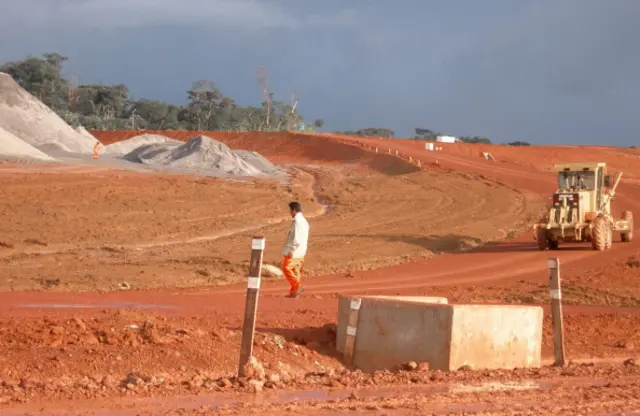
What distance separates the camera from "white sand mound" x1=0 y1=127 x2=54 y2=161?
1629 inches

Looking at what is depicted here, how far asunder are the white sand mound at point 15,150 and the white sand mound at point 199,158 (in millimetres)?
5139

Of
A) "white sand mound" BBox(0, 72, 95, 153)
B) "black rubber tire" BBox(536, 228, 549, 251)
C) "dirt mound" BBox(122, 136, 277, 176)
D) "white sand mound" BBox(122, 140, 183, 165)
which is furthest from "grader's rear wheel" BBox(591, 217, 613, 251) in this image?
"white sand mound" BBox(0, 72, 95, 153)

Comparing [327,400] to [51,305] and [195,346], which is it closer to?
[195,346]

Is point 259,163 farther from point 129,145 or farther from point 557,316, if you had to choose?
point 557,316

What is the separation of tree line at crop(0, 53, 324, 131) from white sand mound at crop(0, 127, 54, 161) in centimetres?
4552

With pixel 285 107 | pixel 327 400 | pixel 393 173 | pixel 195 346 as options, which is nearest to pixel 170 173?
pixel 393 173

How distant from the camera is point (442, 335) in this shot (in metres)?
12.1

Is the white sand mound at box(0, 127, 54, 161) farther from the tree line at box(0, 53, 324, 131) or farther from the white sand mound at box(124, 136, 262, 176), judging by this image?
the tree line at box(0, 53, 324, 131)

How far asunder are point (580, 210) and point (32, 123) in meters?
36.4

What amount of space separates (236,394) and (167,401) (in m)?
0.80

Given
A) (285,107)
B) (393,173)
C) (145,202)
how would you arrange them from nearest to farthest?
1. (145,202)
2. (393,173)
3. (285,107)

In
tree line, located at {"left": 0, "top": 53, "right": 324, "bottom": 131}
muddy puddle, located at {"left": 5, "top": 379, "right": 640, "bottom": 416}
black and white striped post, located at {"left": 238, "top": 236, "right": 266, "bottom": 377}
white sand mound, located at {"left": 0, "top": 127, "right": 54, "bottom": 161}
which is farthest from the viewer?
tree line, located at {"left": 0, "top": 53, "right": 324, "bottom": 131}

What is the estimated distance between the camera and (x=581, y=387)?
417 inches

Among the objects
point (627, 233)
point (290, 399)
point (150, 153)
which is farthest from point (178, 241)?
point (150, 153)
